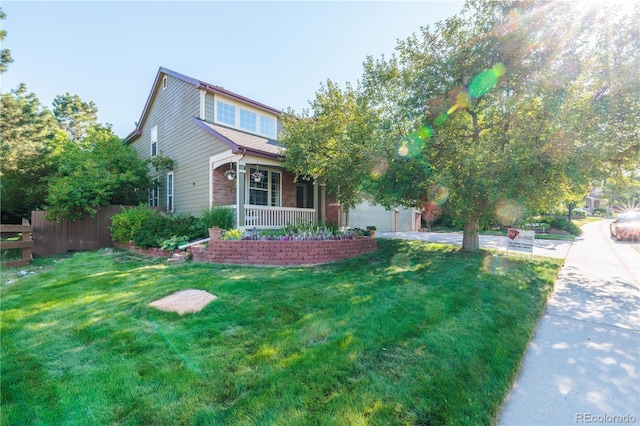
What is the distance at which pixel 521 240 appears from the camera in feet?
25.1

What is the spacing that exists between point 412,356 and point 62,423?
9.51ft

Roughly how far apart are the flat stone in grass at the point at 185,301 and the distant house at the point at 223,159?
4.55m

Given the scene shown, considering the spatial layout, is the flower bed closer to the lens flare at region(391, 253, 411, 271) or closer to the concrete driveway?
the lens flare at region(391, 253, 411, 271)

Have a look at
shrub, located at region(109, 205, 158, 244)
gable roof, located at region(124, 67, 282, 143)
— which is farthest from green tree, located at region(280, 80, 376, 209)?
shrub, located at region(109, 205, 158, 244)

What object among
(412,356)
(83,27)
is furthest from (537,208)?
(83,27)

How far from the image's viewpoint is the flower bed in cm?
736

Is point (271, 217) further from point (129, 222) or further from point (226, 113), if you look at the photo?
point (226, 113)

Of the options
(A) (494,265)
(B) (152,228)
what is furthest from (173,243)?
(A) (494,265)

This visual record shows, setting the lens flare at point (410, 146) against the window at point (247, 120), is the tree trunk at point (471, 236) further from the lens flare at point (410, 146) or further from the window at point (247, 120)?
the window at point (247, 120)

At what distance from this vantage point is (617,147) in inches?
251

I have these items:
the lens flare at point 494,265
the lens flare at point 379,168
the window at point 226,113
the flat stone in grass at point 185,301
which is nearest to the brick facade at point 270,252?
the lens flare at point 379,168

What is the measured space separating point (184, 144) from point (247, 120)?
2914 mm

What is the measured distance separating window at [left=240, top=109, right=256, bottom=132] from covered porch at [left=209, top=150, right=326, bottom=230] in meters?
2.49

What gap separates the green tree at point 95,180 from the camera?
973cm
